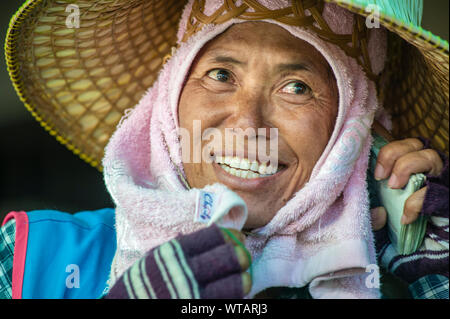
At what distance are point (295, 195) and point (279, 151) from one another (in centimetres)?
14

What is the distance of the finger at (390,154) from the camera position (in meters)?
1.63

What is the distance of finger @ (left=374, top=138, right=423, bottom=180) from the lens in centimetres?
163

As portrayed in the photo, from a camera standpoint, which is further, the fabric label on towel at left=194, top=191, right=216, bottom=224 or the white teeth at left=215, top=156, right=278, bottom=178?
the white teeth at left=215, top=156, right=278, bottom=178

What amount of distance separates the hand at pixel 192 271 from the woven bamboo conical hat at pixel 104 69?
2.63ft

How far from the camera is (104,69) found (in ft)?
6.52

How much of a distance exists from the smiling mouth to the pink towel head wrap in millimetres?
109

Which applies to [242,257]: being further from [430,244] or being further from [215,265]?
[430,244]

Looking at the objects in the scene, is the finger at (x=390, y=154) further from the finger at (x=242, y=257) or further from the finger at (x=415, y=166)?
the finger at (x=242, y=257)

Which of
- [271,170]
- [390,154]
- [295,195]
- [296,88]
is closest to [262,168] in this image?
[271,170]

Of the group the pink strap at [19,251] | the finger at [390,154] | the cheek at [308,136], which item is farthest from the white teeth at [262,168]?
the pink strap at [19,251]

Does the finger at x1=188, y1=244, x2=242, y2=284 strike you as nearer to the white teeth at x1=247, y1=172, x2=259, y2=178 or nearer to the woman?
the woman

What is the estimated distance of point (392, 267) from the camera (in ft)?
5.65

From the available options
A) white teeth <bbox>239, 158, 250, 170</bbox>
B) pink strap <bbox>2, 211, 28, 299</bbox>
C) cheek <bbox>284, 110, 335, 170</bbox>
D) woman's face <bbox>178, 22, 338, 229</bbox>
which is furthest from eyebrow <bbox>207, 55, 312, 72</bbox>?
pink strap <bbox>2, 211, 28, 299</bbox>
